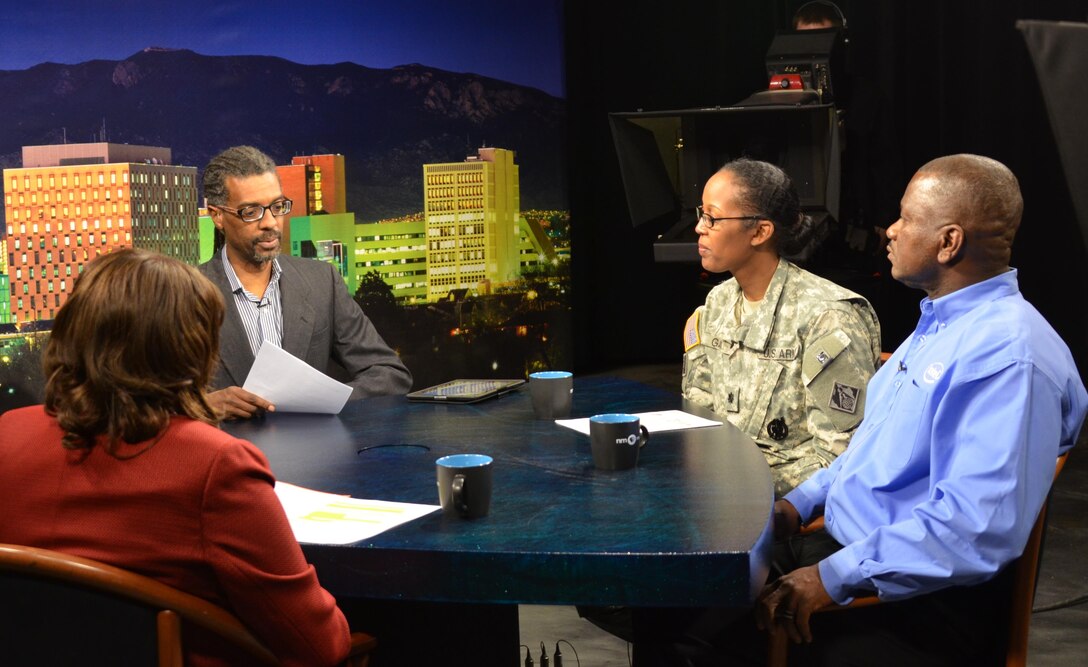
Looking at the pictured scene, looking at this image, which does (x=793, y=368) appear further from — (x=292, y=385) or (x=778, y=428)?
(x=292, y=385)

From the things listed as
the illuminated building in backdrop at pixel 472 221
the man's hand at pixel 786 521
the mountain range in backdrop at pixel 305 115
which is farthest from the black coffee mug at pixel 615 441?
the illuminated building in backdrop at pixel 472 221

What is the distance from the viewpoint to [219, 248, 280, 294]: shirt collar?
299 cm

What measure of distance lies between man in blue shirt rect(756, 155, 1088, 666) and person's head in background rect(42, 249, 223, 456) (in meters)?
0.95

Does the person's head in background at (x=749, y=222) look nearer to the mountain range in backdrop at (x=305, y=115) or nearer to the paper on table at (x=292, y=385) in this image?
the paper on table at (x=292, y=385)

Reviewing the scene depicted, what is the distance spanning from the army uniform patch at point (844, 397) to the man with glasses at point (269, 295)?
1200 millimetres

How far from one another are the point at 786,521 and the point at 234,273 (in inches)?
67.5

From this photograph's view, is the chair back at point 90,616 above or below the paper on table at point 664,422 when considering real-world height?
below

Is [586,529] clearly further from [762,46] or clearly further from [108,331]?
[762,46]

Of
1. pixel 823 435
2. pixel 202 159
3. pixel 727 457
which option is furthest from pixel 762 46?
pixel 727 457

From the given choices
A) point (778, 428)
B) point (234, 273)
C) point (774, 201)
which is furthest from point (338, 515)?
point (234, 273)

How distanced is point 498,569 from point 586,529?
150 mm

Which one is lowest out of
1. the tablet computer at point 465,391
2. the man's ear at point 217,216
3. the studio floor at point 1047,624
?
the studio floor at point 1047,624

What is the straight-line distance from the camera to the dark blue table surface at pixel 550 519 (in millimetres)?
1361

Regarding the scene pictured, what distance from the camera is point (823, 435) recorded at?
2.31m
